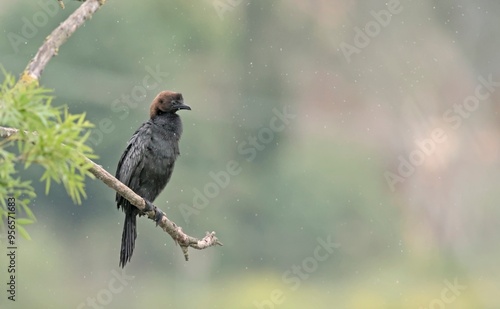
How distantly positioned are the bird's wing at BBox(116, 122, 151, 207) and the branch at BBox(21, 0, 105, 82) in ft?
4.61

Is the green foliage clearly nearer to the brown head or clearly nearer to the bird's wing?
the bird's wing

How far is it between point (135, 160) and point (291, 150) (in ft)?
13.0

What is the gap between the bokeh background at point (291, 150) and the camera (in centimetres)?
694

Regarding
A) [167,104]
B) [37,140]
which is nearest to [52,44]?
[37,140]

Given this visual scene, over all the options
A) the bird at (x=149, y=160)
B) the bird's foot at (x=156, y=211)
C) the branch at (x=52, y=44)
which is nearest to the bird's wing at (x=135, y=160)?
the bird at (x=149, y=160)

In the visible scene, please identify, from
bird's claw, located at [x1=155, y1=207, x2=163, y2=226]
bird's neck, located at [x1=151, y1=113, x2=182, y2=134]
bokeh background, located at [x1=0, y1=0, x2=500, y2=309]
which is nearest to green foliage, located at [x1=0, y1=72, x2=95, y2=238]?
bird's claw, located at [x1=155, y1=207, x2=163, y2=226]

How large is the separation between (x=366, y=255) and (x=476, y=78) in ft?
6.39

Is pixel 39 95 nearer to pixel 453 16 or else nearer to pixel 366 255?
pixel 366 255

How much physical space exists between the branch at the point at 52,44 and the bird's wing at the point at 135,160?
1404 millimetres

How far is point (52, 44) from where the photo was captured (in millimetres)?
1884

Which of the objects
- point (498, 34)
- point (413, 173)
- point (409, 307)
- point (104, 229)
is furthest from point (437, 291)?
point (104, 229)

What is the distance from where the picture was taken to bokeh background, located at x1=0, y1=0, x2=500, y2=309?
273 inches

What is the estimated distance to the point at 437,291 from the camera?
7.23 metres

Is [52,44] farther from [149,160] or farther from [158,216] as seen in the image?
[149,160]
